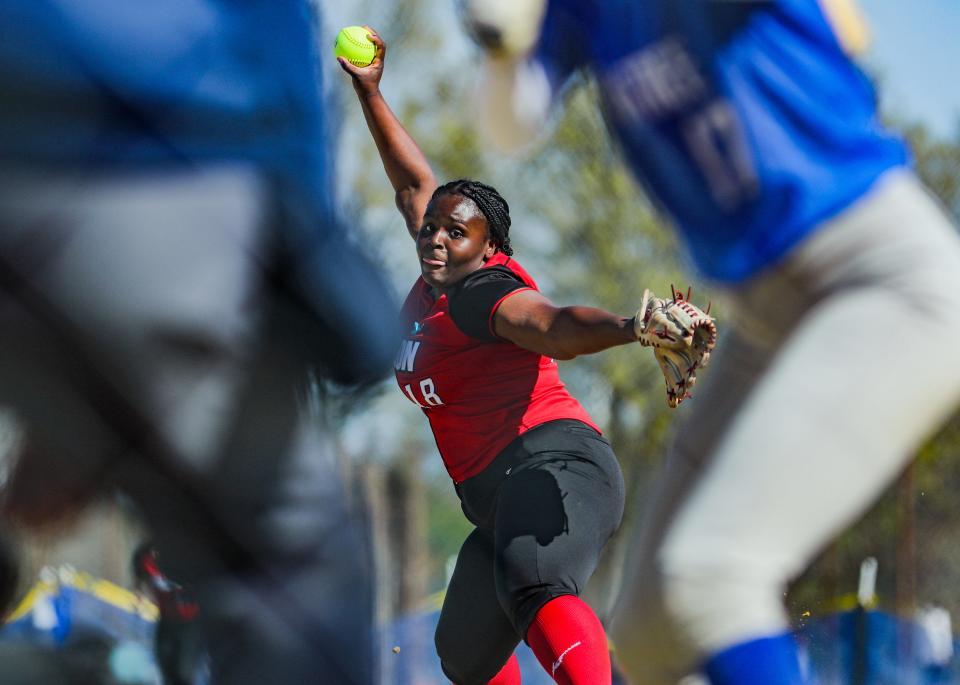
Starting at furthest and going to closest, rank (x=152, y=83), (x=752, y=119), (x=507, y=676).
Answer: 1. (x=507, y=676)
2. (x=752, y=119)
3. (x=152, y=83)

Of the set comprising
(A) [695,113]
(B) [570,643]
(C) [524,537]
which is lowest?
(B) [570,643]

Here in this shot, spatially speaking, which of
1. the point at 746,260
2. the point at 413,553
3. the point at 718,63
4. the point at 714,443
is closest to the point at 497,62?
the point at 718,63

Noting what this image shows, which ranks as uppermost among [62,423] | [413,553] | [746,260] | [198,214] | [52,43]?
[52,43]

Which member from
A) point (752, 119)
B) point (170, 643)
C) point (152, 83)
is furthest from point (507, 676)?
point (152, 83)

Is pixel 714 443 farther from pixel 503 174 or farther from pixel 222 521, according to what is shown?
pixel 503 174

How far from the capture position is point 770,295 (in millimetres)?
1604

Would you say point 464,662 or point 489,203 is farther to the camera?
point 489,203

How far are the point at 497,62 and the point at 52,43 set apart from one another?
2.19ft

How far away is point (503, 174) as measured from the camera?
29.3ft

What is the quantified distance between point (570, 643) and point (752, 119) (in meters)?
1.40

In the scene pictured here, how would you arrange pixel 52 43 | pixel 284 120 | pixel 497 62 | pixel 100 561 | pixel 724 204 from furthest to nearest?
pixel 100 561 → pixel 497 62 → pixel 724 204 → pixel 284 120 → pixel 52 43


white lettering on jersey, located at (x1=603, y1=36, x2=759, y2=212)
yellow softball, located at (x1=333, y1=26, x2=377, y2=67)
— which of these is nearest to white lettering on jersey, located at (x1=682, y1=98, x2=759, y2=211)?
white lettering on jersey, located at (x1=603, y1=36, x2=759, y2=212)

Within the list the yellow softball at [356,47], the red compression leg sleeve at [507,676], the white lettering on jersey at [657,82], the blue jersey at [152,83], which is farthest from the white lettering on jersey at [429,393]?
the blue jersey at [152,83]

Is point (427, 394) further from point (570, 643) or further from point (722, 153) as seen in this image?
point (722, 153)
